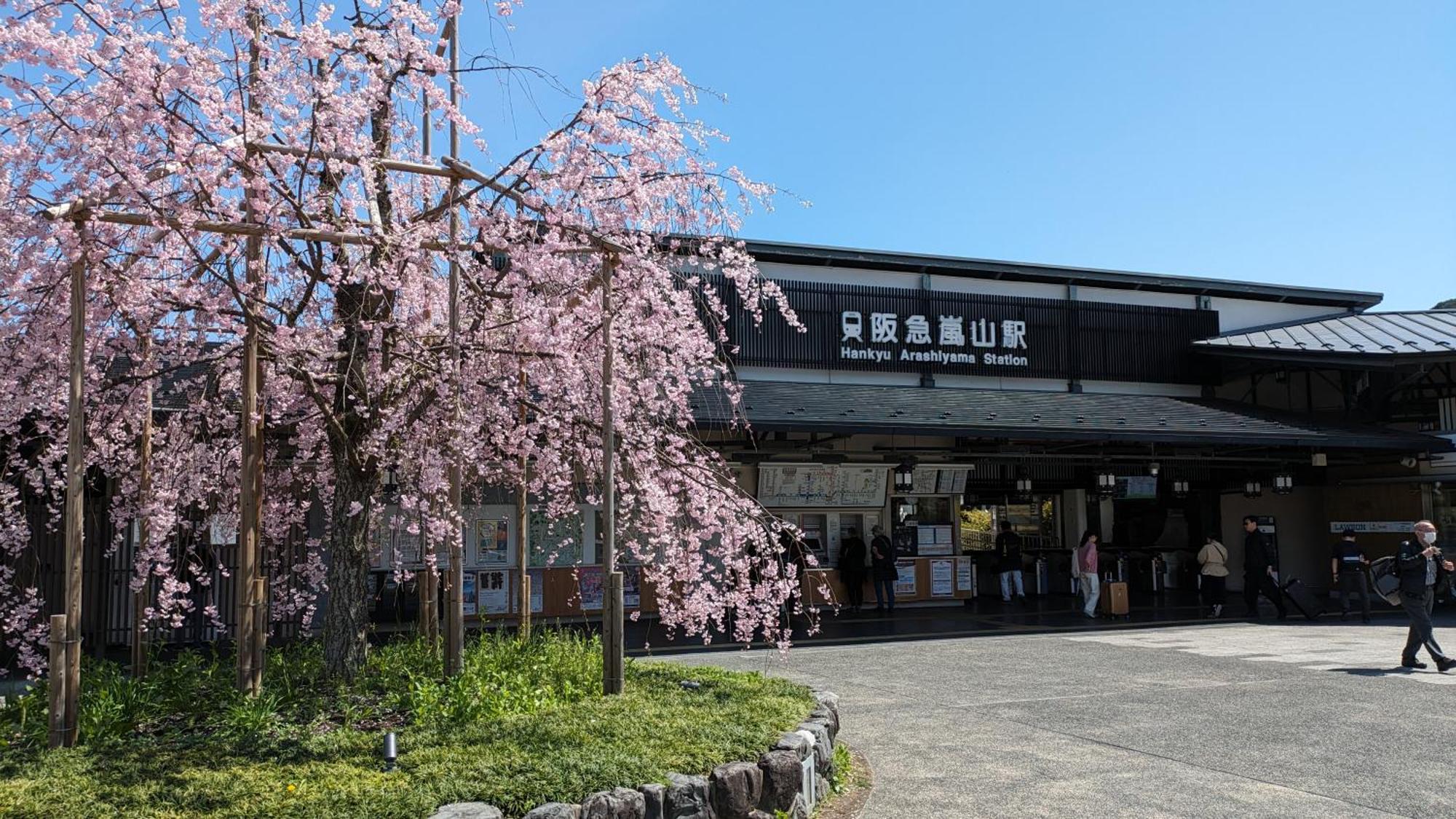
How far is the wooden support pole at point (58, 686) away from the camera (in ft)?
17.7

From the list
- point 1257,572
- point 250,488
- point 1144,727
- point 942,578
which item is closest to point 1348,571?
point 1257,572

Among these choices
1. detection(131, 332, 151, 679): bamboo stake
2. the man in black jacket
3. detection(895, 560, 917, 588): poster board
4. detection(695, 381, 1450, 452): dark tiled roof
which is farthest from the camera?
detection(895, 560, 917, 588): poster board

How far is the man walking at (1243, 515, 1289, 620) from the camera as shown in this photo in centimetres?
1648

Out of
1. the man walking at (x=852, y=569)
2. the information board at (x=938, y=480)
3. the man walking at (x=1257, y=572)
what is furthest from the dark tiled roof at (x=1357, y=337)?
the man walking at (x=852, y=569)

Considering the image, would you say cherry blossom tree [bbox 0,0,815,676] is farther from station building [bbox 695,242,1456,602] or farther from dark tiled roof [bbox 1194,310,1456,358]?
dark tiled roof [bbox 1194,310,1456,358]

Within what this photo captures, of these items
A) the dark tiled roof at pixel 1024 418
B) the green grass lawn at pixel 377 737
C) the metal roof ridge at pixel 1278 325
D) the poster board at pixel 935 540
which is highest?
the metal roof ridge at pixel 1278 325

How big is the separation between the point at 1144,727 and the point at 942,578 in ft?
41.1

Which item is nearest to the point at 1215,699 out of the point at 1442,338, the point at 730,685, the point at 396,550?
→ the point at 730,685

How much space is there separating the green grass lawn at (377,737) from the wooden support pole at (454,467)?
0.25 meters

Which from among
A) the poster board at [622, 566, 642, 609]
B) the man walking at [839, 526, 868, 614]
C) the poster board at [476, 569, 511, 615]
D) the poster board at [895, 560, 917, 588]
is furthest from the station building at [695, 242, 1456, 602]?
the poster board at [476, 569, 511, 615]

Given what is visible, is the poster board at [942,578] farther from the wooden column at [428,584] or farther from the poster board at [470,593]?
the wooden column at [428,584]

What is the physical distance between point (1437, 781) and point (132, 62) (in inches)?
335

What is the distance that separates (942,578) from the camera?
2033 centimetres

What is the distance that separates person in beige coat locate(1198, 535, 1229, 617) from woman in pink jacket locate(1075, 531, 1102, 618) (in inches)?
68.6
